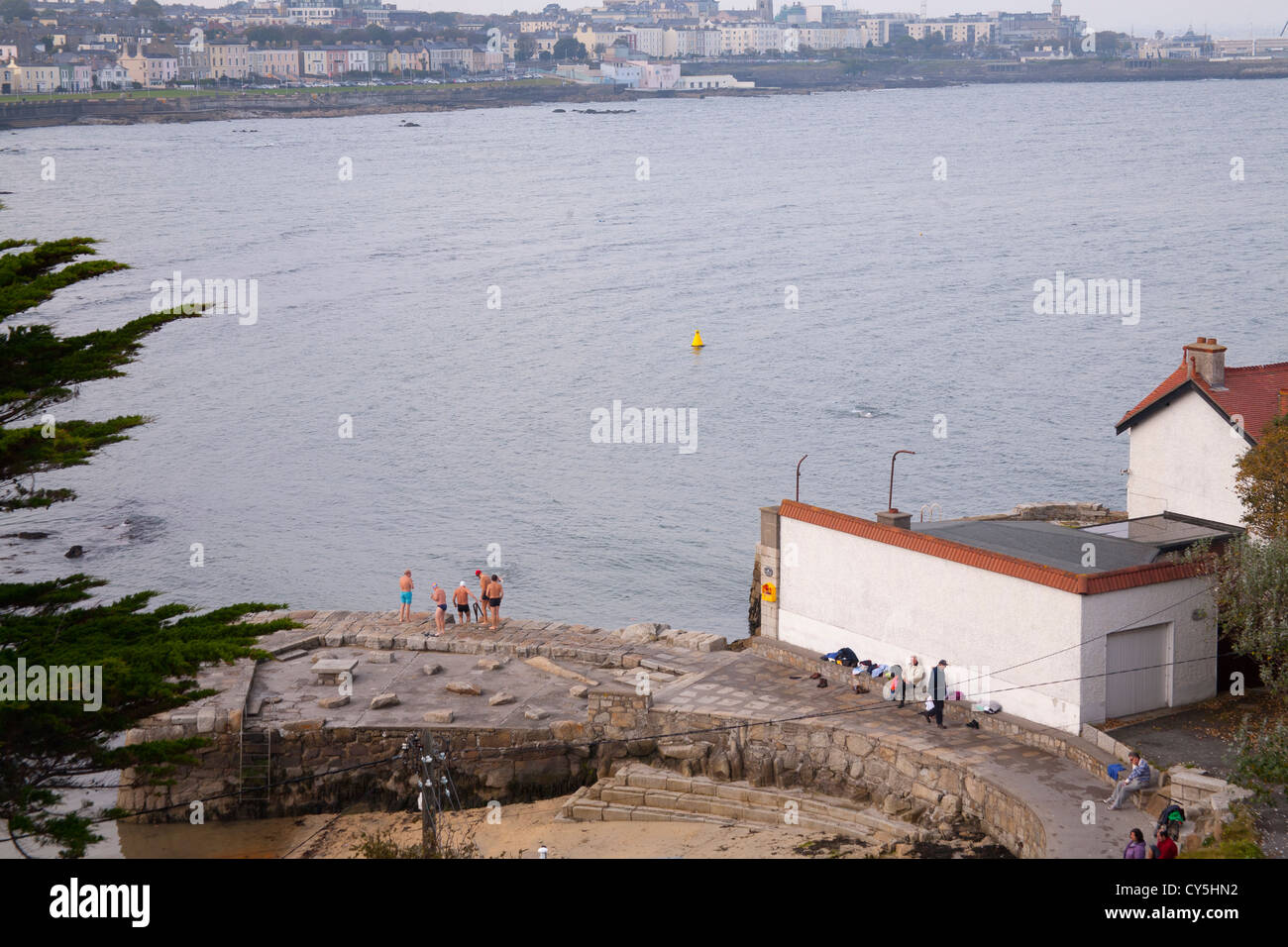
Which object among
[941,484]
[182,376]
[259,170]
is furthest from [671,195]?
[941,484]

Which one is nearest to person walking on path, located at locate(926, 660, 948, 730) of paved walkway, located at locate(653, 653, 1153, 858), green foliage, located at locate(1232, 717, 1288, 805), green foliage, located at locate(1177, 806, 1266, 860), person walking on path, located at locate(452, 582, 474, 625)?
paved walkway, located at locate(653, 653, 1153, 858)

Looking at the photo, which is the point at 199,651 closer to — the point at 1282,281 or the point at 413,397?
the point at 413,397

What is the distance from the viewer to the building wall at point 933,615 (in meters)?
20.0

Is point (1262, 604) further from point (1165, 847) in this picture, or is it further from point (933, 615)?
point (1165, 847)

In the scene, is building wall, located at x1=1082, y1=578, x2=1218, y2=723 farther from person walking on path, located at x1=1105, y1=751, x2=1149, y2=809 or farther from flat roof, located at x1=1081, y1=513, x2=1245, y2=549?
person walking on path, located at x1=1105, y1=751, x2=1149, y2=809

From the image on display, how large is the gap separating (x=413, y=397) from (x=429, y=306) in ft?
68.6

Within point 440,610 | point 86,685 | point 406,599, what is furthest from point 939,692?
point 406,599

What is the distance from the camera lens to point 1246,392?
24.3 meters

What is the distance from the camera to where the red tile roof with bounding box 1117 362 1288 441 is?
23.6 meters

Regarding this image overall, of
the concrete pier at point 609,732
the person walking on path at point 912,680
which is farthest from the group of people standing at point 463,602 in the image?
the person walking on path at point 912,680

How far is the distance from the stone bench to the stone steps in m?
5.84

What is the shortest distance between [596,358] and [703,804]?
4954 cm

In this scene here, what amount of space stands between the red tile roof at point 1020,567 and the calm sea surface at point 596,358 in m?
15.3

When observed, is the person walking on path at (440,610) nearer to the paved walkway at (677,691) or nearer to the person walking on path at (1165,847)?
the paved walkway at (677,691)
